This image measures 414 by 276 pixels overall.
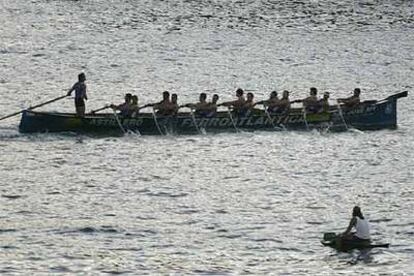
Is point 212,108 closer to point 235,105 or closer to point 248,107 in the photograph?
point 235,105

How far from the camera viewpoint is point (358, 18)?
76.2 metres

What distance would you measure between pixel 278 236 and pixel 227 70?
31.1 meters

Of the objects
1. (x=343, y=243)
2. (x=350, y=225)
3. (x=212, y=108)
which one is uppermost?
(x=212, y=108)

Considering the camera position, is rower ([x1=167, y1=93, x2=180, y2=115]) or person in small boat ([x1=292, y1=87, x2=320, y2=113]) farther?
person in small boat ([x1=292, y1=87, x2=320, y2=113])

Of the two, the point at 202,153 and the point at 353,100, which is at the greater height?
the point at 353,100

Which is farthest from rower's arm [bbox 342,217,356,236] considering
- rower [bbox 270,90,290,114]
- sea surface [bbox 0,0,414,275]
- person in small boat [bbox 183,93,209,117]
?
rower [bbox 270,90,290,114]

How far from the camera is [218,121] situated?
48.1m

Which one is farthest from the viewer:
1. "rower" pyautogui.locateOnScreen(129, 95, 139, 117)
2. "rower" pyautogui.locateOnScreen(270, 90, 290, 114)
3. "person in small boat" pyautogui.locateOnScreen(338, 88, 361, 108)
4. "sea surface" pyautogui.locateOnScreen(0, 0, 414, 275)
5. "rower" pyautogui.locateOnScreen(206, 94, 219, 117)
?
"person in small boat" pyautogui.locateOnScreen(338, 88, 361, 108)

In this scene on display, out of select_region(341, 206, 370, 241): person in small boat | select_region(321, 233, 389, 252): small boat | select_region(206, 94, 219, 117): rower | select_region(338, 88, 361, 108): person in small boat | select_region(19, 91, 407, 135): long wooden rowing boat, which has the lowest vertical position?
select_region(321, 233, 389, 252): small boat

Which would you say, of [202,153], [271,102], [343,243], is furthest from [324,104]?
[343,243]

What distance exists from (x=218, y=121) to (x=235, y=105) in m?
0.85

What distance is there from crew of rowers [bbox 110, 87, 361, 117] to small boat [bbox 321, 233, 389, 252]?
14532 mm

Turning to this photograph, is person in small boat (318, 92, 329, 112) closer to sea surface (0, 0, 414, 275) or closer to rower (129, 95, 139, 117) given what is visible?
sea surface (0, 0, 414, 275)

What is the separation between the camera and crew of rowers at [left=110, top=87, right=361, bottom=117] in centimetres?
4666
